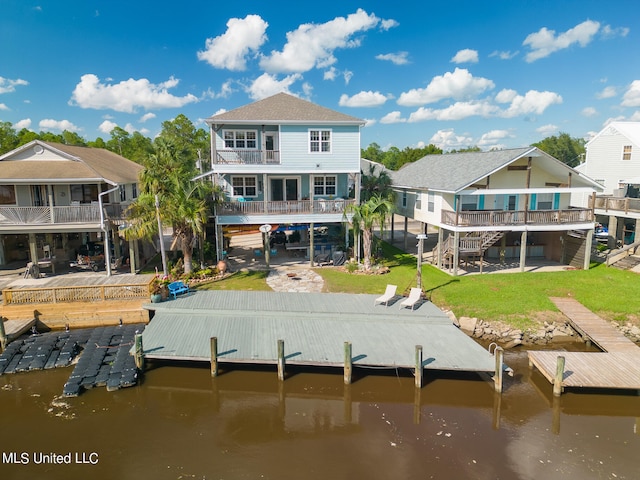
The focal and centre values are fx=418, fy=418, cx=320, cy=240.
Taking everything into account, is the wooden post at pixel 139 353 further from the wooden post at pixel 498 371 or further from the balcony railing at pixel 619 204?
the balcony railing at pixel 619 204

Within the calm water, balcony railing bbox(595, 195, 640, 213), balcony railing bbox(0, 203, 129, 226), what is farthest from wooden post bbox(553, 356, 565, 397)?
balcony railing bbox(0, 203, 129, 226)

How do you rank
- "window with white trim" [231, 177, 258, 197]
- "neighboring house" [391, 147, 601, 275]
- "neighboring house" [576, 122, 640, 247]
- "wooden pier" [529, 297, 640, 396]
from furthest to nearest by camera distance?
1. "neighboring house" [576, 122, 640, 247]
2. "window with white trim" [231, 177, 258, 197]
3. "neighboring house" [391, 147, 601, 275]
4. "wooden pier" [529, 297, 640, 396]

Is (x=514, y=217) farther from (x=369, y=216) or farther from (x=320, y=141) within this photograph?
(x=320, y=141)

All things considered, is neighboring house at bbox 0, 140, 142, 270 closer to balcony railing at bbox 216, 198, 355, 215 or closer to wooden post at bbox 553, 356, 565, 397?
balcony railing at bbox 216, 198, 355, 215

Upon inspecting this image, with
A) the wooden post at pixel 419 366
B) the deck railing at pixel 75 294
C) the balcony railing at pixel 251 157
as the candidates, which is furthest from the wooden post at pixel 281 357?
the balcony railing at pixel 251 157

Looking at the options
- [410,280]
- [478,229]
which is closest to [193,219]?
[410,280]

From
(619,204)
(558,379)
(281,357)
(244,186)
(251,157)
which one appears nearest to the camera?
(558,379)

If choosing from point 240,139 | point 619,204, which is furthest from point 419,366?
point 619,204
